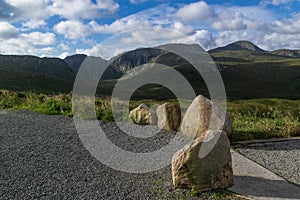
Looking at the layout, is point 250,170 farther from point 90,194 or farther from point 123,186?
point 90,194

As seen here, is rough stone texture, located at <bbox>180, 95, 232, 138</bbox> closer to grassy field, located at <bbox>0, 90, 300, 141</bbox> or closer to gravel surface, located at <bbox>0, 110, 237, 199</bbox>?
grassy field, located at <bbox>0, 90, 300, 141</bbox>

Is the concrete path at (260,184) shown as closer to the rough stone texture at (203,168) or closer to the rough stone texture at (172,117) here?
the rough stone texture at (203,168)

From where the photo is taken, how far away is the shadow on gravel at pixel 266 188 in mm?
6562

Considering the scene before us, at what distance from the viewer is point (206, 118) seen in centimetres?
1043

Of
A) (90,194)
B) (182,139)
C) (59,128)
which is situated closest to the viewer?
(90,194)

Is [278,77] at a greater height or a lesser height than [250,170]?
greater

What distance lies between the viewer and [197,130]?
35.2ft

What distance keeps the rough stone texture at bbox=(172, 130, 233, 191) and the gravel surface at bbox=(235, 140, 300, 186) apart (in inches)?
73.5

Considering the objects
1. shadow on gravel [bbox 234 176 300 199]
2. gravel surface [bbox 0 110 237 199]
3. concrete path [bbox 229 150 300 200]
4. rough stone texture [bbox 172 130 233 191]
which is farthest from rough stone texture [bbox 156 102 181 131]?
rough stone texture [bbox 172 130 233 191]

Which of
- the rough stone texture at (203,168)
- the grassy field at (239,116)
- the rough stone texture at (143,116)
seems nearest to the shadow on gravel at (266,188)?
the rough stone texture at (203,168)

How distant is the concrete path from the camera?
6.55m

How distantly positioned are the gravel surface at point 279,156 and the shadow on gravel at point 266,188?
538mm

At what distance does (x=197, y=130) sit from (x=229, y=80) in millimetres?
158615

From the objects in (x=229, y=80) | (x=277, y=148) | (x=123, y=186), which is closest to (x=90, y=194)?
(x=123, y=186)
